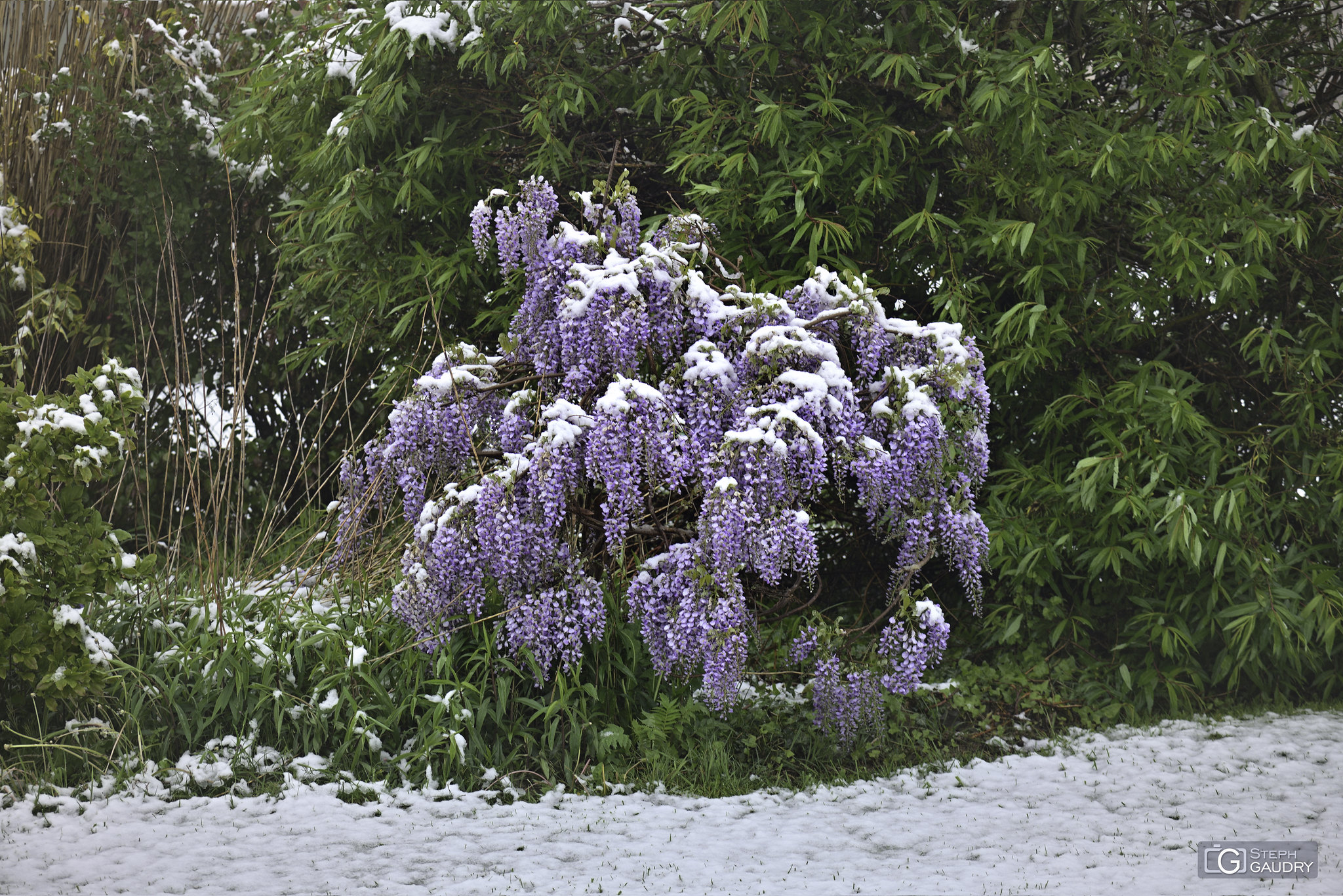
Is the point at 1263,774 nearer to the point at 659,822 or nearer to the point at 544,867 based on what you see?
the point at 659,822

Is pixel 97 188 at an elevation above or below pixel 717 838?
above

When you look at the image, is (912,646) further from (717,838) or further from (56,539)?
(56,539)

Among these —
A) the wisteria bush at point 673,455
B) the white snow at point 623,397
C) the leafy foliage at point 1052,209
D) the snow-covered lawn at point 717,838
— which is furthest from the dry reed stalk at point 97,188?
the white snow at point 623,397

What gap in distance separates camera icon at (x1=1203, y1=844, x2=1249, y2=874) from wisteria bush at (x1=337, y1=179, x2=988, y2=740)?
0.96 metres

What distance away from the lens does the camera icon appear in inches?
119

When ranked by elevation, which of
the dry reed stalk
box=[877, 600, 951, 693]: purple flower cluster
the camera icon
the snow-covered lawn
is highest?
the dry reed stalk

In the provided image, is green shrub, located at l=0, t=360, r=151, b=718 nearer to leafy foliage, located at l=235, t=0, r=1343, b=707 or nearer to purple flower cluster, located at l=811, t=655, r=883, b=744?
leafy foliage, located at l=235, t=0, r=1343, b=707

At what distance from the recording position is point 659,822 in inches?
130

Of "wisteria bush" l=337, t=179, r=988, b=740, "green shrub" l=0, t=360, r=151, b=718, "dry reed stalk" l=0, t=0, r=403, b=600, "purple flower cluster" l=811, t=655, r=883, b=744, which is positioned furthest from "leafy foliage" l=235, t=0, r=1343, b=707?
"dry reed stalk" l=0, t=0, r=403, b=600

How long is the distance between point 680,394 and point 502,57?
2060mm

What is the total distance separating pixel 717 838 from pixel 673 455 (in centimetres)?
112

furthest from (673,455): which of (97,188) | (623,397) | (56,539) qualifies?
(97,188)

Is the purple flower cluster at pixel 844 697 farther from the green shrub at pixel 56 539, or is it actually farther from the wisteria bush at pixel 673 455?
the green shrub at pixel 56 539

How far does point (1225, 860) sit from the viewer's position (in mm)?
3098
